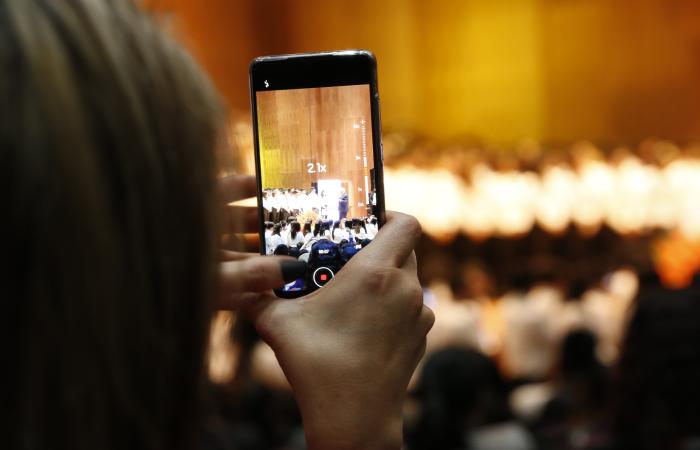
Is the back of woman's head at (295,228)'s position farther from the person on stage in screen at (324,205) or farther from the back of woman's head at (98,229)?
the back of woman's head at (98,229)

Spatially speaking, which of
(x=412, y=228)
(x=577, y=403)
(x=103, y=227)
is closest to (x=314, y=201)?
(x=412, y=228)

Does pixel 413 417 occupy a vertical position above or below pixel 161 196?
below

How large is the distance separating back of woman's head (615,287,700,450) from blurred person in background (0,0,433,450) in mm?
2635

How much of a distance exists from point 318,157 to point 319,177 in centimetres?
2

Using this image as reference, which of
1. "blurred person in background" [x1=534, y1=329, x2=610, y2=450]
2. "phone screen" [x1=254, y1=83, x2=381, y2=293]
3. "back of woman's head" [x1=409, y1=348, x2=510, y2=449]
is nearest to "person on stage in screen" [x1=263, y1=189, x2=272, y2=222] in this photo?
"phone screen" [x1=254, y1=83, x2=381, y2=293]

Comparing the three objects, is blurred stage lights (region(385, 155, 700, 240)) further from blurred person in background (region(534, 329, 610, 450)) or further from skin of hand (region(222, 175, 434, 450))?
skin of hand (region(222, 175, 434, 450))

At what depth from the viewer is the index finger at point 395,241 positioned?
690mm

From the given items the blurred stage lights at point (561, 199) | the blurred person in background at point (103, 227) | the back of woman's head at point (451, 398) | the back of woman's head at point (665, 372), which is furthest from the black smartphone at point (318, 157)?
the blurred stage lights at point (561, 199)

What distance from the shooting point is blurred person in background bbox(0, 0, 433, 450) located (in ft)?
1.25

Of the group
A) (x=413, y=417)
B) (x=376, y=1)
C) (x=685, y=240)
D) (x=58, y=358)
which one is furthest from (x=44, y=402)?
(x=376, y=1)

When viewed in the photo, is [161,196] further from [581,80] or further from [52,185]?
[581,80]

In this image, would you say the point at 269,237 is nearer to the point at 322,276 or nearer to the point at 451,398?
the point at 322,276

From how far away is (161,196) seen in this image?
425mm

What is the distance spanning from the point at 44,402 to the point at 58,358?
0.02 meters
